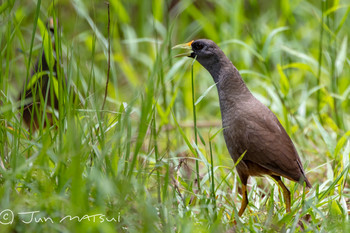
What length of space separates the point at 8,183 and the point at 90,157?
527mm

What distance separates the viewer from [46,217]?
6.82 feet

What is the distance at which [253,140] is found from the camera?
→ 8.94ft

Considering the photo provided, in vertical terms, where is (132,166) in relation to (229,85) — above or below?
below

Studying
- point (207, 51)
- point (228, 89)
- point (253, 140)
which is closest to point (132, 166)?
point (253, 140)

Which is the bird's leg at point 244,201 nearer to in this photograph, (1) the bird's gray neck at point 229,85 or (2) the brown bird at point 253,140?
(2) the brown bird at point 253,140

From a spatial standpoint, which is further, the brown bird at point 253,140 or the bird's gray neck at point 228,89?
the bird's gray neck at point 228,89

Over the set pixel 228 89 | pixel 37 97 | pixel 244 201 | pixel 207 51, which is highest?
pixel 207 51

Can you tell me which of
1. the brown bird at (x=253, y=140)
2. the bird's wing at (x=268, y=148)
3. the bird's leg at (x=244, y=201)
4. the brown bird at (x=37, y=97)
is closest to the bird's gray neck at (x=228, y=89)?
the brown bird at (x=253, y=140)

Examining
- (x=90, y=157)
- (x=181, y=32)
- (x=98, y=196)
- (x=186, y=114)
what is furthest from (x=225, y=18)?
(x=98, y=196)

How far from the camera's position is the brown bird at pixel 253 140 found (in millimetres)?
2711

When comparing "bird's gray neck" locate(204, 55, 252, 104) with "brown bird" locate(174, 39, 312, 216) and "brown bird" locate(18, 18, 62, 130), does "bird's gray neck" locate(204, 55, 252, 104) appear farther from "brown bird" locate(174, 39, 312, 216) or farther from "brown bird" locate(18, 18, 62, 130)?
"brown bird" locate(18, 18, 62, 130)

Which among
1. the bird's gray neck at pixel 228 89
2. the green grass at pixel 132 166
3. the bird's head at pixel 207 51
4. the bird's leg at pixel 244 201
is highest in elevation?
the bird's head at pixel 207 51

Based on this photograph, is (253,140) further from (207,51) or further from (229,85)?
(207,51)

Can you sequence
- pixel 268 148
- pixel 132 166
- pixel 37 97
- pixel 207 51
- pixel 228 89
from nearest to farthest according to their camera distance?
pixel 132 166
pixel 268 148
pixel 228 89
pixel 207 51
pixel 37 97
